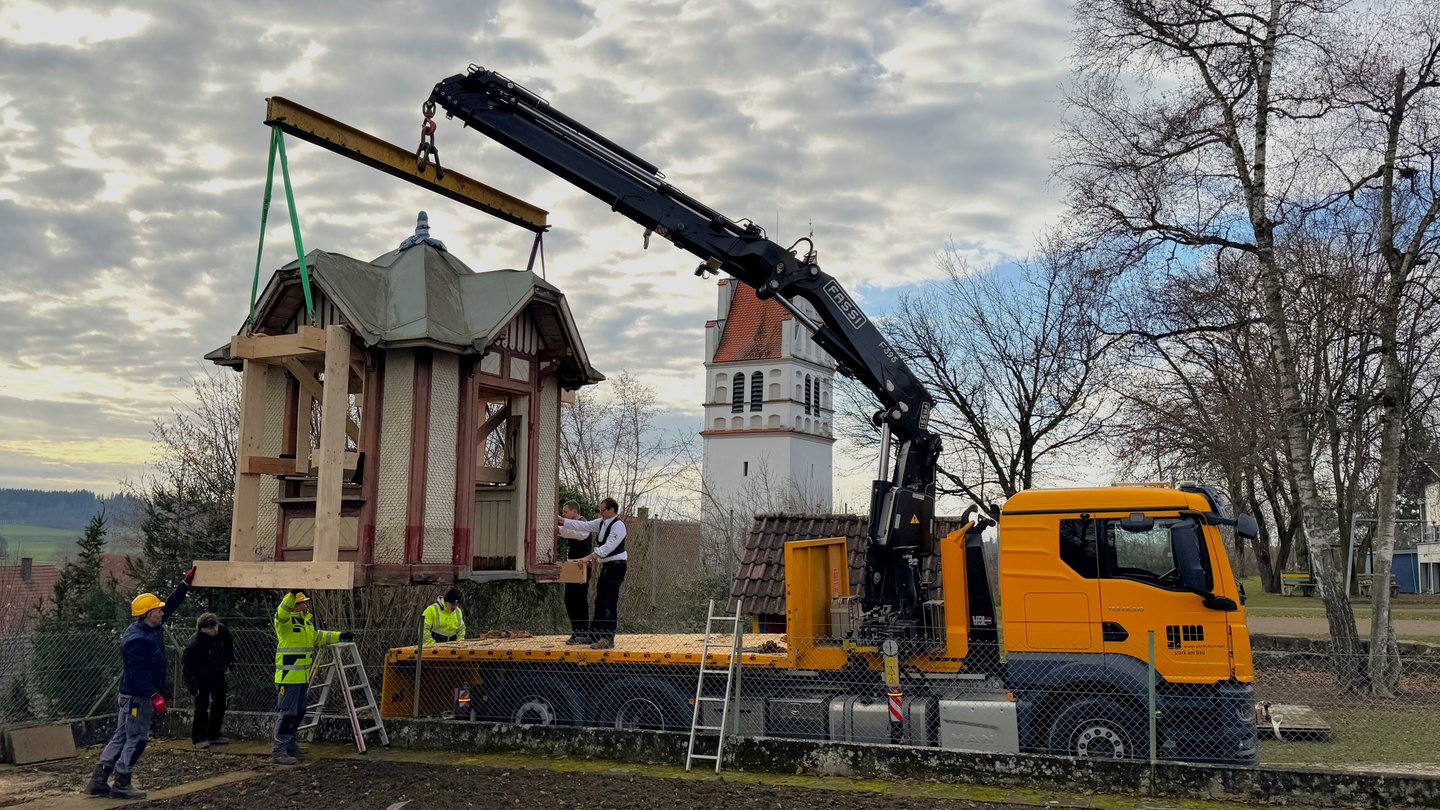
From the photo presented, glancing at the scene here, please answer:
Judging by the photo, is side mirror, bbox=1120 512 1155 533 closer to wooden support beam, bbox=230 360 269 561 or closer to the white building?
wooden support beam, bbox=230 360 269 561

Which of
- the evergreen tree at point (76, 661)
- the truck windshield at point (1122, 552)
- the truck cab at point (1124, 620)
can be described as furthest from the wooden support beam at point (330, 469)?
the truck windshield at point (1122, 552)

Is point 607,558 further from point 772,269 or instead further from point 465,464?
point 772,269

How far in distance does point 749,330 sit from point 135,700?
59132 millimetres

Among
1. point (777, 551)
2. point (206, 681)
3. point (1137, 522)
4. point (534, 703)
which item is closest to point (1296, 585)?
point (777, 551)

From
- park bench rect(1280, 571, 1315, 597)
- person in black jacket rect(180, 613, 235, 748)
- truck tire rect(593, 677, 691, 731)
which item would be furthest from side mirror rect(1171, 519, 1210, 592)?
park bench rect(1280, 571, 1315, 597)

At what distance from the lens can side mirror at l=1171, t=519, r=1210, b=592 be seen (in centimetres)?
969

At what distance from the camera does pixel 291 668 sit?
11000 millimetres

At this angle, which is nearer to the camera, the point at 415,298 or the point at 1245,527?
the point at 1245,527

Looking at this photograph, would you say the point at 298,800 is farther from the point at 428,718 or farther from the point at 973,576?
the point at 973,576

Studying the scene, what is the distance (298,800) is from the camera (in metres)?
9.24

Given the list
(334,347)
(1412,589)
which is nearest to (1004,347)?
(334,347)

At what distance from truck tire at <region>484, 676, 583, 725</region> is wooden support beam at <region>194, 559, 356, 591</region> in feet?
8.81

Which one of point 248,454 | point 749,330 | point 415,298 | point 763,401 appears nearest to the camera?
point 248,454

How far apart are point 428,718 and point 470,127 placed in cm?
638
